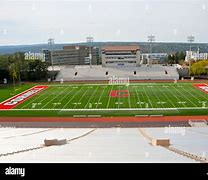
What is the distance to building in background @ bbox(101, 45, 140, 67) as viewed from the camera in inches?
758

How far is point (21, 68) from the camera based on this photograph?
15.9 m

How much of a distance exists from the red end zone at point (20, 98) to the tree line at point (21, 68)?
8.33ft

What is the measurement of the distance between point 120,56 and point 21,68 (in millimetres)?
6263

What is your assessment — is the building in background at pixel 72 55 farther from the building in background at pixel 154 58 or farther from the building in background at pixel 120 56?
the building in background at pixel 120 56

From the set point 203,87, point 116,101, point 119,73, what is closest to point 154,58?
point 119,73

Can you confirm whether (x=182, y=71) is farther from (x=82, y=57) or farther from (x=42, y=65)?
(x=82, y=57)

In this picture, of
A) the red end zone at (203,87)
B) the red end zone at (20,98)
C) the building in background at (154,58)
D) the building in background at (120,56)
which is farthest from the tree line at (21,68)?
the building in background at (154,58)

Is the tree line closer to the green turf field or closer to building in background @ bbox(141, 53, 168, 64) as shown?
the green turf field

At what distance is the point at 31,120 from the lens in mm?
7758

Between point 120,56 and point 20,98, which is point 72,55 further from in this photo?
point 20,98

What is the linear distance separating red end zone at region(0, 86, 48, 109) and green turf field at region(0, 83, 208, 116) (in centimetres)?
25

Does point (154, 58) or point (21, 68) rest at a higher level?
point (154, 58)

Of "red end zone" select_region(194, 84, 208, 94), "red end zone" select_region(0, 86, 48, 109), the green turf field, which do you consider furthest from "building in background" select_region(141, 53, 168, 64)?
"red end zone" select_region(0, 86, 48, 109)
